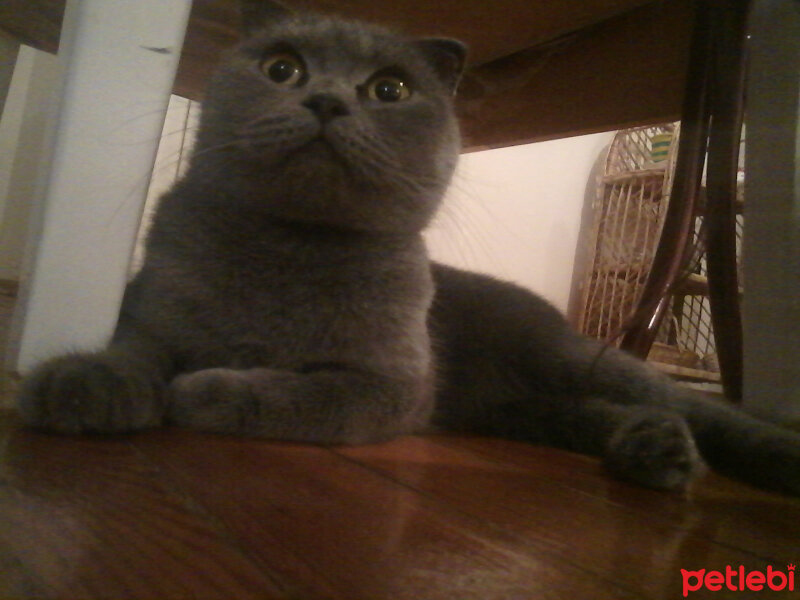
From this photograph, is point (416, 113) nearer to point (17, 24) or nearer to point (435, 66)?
point (435, 66)

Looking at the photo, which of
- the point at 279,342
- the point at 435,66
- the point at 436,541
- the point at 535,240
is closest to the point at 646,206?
the point at 535,240

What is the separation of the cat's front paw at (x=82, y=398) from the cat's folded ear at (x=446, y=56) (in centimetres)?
69

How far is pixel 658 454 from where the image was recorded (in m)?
0.75

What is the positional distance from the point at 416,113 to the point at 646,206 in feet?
6.86

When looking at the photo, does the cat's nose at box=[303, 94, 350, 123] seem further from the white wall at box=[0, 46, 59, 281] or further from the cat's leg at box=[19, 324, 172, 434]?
the white wall at box=[0, 46, 59, 281]

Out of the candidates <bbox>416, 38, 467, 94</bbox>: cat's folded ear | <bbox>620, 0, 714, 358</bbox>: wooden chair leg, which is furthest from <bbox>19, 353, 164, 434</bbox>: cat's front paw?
<bbox>620, 0, 714, 358</bbox>: wooden chair leg

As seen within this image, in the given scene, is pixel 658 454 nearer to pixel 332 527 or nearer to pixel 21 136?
pixel 332 527

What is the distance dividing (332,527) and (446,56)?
0.80 m

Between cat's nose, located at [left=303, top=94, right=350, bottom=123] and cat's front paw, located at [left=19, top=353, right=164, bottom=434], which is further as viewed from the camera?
cat's nose, located at [left=303, top=94, right=350, bottom=123]

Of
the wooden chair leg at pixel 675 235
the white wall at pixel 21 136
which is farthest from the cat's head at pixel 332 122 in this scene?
the white wall at pixel 21 136

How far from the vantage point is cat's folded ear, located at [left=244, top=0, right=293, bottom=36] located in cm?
94

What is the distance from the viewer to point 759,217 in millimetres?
957

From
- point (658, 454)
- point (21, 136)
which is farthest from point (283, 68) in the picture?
point (21, 136)

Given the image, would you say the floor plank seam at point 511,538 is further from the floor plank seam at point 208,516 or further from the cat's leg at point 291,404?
the floor plank seam at point 208,516
